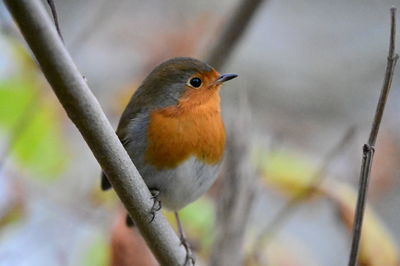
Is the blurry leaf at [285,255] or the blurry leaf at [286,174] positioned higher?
the blurry leaf at [286,174]

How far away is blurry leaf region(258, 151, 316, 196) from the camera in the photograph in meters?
2.96

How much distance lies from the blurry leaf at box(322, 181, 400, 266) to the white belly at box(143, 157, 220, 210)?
1.38 feet

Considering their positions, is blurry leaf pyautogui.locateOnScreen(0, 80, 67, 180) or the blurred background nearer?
the blurred background

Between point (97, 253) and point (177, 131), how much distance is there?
624 millimetres

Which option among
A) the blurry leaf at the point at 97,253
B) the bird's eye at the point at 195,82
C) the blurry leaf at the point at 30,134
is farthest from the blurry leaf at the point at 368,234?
the blurry leaf at the point at 30,134

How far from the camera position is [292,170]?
9.90 ft

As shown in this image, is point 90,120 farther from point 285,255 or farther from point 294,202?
point 285,255

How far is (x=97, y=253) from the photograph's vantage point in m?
2.74

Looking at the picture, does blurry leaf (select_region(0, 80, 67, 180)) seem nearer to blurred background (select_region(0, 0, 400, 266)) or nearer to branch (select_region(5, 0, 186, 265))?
blurred background (select_region(0, 0, 400, 266))

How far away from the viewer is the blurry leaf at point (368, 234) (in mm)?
2348

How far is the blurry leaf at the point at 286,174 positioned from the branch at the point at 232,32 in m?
0.44

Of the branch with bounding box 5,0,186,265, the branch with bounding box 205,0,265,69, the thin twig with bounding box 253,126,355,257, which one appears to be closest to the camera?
the branch with bounding box 5,0,186,265

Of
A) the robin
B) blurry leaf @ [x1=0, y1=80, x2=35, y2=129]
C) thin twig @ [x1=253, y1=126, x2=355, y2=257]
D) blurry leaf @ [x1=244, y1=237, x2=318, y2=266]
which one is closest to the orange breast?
the robin

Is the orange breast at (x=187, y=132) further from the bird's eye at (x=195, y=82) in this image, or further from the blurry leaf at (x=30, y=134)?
the blurry leaf at (x=30, y=134)
